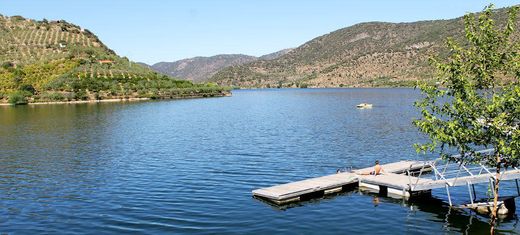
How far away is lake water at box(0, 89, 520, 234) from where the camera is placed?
30.2 m

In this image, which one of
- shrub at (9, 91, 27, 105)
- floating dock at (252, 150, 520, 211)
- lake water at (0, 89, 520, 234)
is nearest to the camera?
lake water at (0, 89, 520, 234)

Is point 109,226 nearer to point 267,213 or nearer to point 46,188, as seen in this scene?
point 267,213

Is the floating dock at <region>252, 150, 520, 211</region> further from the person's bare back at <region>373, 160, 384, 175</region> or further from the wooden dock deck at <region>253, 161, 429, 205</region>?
the person's bare back at <region>373, 160, 384, 175</region>

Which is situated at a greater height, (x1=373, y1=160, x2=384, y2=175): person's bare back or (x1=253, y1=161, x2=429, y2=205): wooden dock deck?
(x1=373, y1=160, x2=384, y2=175): person's bare back

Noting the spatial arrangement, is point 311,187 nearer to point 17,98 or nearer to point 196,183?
point 196,183

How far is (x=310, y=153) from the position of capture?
56.7 m

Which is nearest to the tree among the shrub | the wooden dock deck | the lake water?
the lake water

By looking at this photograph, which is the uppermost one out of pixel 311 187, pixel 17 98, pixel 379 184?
pixel 17 98

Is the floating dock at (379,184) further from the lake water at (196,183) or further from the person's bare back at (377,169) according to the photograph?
the lake water at (196,183)

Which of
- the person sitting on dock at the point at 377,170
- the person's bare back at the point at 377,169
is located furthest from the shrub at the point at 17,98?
the person's bare back at the point at 377,169

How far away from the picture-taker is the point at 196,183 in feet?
136

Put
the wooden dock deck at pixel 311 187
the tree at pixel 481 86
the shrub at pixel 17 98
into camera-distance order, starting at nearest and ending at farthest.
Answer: the tree at pixel 481 86
the wooden dock deck at pixel 311 187
the shrub at pixel 17 98

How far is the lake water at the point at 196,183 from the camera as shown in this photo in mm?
30167

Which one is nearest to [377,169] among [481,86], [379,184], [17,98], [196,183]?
[379,184]
